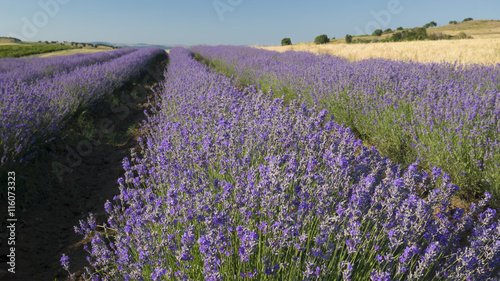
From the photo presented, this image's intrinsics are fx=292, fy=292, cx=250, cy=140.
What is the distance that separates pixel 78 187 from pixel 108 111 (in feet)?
11.1

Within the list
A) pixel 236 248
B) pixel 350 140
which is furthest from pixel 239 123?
pixel 236 248

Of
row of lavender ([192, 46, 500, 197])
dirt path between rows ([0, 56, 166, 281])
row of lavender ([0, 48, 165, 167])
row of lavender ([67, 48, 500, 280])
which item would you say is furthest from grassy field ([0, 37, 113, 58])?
row of lavender ([67, 48, 500, 280])

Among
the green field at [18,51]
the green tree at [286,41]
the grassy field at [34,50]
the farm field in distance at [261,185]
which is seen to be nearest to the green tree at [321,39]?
the green tree at [286,41]

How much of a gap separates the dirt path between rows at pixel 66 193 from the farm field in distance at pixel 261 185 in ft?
0.06

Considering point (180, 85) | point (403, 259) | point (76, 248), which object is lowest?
point (76, 248)

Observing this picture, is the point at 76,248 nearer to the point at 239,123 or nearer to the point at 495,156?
the point at 239,123

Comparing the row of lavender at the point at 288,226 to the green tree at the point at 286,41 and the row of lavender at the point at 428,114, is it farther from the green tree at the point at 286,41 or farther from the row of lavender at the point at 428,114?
the green tree at the point at 286,41

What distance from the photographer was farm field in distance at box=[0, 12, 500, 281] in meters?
1.40

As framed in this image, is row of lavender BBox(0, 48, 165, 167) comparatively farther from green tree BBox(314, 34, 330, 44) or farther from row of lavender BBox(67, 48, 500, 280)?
green tree BBox(314, 34, 330, 44)

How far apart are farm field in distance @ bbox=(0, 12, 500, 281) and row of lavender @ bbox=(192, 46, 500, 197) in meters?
0.03

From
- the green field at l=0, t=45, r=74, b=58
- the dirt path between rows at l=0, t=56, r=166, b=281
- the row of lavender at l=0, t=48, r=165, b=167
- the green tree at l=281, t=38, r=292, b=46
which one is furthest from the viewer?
the green tree at l=281, t=38, r=292, b=46

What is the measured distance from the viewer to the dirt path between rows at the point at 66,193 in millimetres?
2385

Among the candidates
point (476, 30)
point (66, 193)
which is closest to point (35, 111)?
point (66, 193)

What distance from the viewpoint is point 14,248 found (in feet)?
7.84
